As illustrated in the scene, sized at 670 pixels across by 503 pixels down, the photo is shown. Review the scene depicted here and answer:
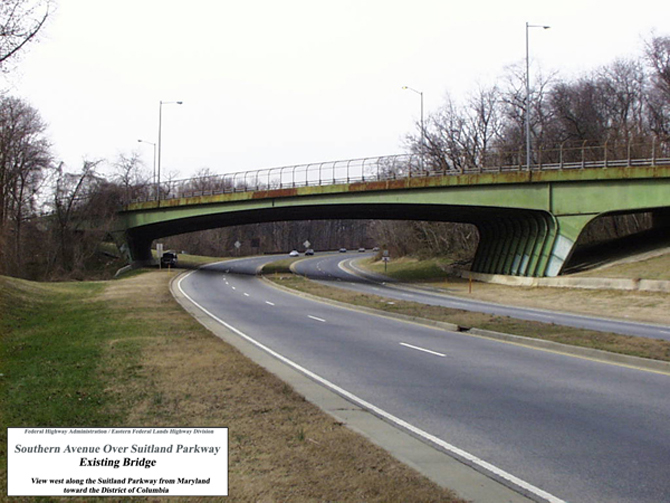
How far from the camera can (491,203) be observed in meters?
40.4

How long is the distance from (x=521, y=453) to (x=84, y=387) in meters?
6.49

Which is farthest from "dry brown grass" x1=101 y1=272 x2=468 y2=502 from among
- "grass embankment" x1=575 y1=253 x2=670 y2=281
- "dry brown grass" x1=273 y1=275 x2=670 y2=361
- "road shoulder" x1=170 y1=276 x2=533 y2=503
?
"grass embankment" x1=575 y1=253 x2=670 y2=281

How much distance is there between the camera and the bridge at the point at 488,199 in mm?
36438

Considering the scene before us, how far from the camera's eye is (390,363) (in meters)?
13.1

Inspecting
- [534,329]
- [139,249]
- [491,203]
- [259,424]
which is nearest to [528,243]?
[491,203]

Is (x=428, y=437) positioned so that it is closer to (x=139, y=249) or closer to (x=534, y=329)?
(x=534, y=329)

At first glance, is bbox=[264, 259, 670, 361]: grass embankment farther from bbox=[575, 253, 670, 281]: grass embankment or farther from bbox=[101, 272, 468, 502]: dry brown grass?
bbox=[575, 253, 670, 281]: grass embankment

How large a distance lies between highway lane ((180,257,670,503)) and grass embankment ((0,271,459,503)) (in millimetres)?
1420

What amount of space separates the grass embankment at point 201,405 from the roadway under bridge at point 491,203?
27.7m

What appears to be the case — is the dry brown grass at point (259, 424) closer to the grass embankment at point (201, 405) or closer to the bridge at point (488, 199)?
the grass embankment at point (201, 405)

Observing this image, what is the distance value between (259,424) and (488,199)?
35.4 metres

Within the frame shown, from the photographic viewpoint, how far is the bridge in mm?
36438

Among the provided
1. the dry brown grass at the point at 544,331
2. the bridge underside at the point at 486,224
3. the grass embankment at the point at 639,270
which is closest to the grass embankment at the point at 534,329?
the dry brown grass at the point at 544,331

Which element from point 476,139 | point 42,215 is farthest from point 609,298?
point 42,215
